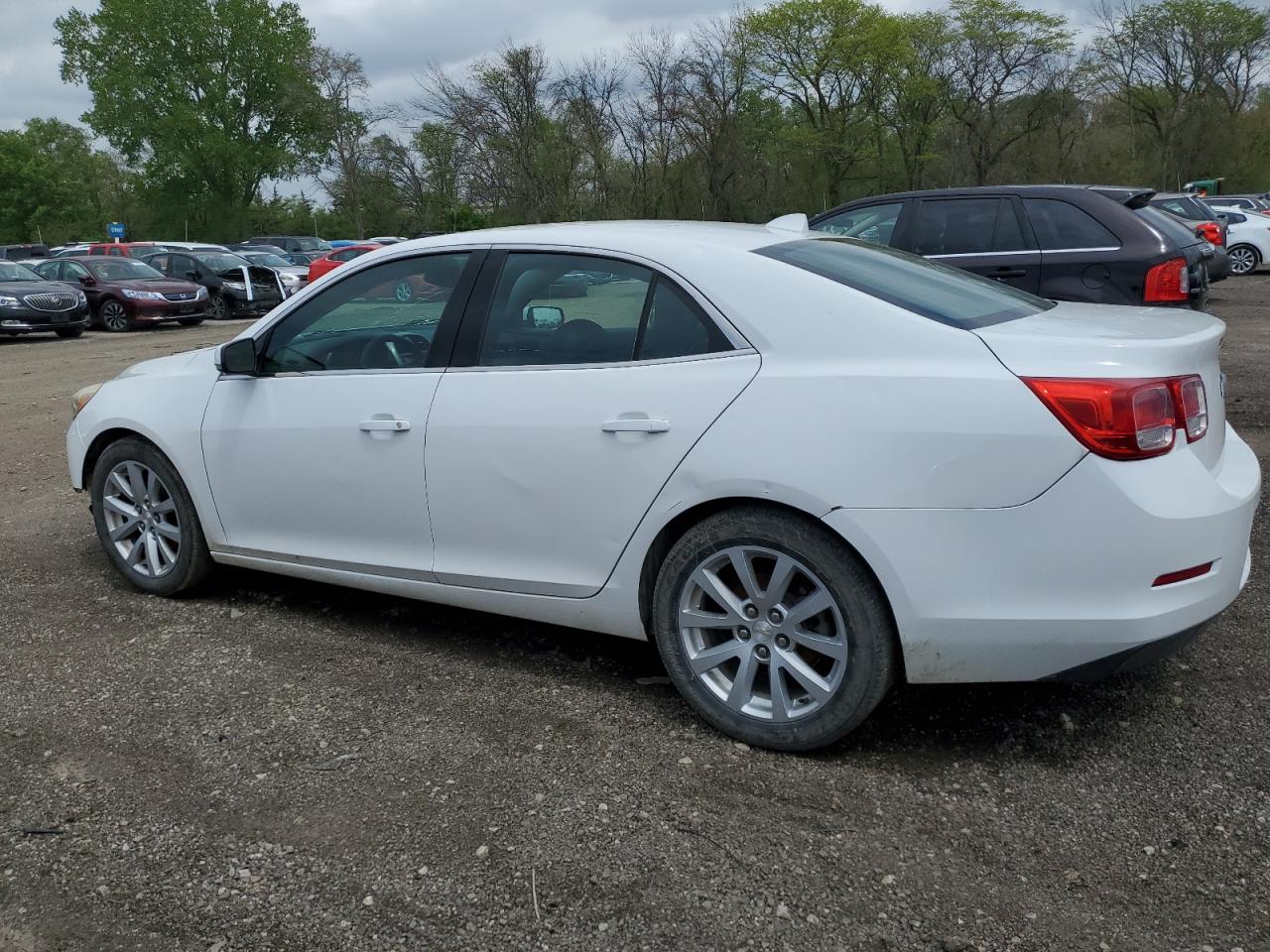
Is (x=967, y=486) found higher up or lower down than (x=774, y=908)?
higher up

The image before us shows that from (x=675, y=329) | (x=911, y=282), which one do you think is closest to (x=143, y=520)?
(x=675, y=329)

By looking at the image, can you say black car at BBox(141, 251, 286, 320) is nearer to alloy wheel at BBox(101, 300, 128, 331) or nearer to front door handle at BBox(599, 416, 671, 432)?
alloy wheel at BBox(101, 300, 128, 331)

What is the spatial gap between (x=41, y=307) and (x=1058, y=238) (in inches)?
692

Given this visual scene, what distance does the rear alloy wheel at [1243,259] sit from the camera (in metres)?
23.7

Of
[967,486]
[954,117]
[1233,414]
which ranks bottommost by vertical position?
[1233,414]

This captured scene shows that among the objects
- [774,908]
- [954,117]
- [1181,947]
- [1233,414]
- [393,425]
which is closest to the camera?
[1181,947]

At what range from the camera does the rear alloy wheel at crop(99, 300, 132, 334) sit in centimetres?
2167

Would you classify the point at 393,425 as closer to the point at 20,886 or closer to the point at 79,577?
the point at 20,886

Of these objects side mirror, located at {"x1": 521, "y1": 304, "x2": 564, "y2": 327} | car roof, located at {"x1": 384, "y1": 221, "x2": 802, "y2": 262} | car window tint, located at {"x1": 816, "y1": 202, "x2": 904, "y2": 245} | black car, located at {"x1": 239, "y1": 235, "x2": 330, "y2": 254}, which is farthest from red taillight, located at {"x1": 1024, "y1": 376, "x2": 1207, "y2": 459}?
black car, located at {"x1": 239, "y1": 235, "x2": 330, "y2": 254}

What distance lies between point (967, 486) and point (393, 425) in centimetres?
196

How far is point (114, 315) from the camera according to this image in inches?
861

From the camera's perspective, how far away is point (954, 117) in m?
50.6

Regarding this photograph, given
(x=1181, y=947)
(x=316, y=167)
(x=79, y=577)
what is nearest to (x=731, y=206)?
(x=316, y=167)

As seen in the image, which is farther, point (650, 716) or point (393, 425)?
point (393, 425)
